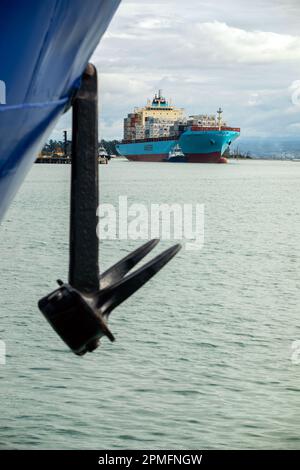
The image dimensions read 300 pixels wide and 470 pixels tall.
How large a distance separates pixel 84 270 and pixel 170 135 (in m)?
93.0

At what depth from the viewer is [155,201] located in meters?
43.2

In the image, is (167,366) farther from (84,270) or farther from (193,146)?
(193,146)

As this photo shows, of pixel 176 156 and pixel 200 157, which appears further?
pixel 176 156

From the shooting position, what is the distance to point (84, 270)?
2641mm

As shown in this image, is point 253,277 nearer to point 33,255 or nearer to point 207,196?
point 33,255

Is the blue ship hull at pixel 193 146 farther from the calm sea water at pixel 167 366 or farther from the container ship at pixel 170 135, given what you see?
the calm sea water at pixel 167 366

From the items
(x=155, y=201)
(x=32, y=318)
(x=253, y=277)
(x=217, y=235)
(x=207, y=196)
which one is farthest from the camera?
(x=207, y=196)

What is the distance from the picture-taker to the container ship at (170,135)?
85.8 m

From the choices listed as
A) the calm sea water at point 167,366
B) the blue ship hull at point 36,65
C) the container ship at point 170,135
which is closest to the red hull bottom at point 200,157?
the container ship at point 170,135

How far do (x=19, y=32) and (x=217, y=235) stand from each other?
27539mm

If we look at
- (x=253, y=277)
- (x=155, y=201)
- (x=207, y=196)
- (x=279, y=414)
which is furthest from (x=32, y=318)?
(x=207, y=196)

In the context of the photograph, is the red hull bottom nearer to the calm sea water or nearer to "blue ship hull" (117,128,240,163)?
"blue ship hull" (117,128,240,163)

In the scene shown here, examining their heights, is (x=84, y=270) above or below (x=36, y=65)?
below

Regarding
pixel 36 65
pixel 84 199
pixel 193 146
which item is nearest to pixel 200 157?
pixel 193 146
